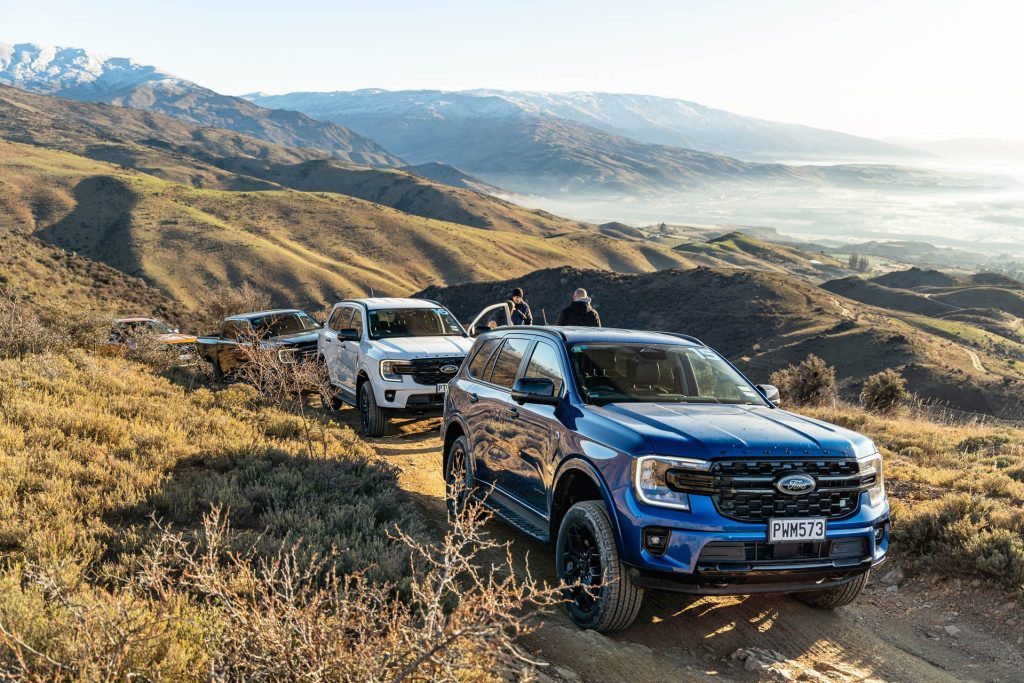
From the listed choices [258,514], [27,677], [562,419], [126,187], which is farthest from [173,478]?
[126,187]

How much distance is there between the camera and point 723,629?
203 inches

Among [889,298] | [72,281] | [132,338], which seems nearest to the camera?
[132,338]

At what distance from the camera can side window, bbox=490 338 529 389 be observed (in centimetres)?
658

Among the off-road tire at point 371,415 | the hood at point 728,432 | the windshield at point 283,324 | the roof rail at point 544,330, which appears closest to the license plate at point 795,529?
the hood at point 728,432

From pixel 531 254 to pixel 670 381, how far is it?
11351 cm

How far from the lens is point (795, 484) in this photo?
4.43 meters

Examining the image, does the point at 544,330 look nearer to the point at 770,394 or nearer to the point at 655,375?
the point at 655,375

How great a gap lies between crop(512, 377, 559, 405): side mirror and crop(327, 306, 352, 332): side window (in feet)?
25.7

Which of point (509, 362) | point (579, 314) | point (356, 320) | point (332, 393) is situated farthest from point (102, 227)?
point (509, 362)

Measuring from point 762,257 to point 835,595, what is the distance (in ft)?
611

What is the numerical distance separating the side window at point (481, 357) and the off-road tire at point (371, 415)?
3.87m

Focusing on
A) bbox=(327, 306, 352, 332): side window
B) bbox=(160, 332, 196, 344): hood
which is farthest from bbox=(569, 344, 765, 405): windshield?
bbox=(160, 332, 196, 344): hood

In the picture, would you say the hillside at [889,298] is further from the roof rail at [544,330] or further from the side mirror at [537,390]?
the side mirror at [537,390]

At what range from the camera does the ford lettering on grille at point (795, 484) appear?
4.41 meters
